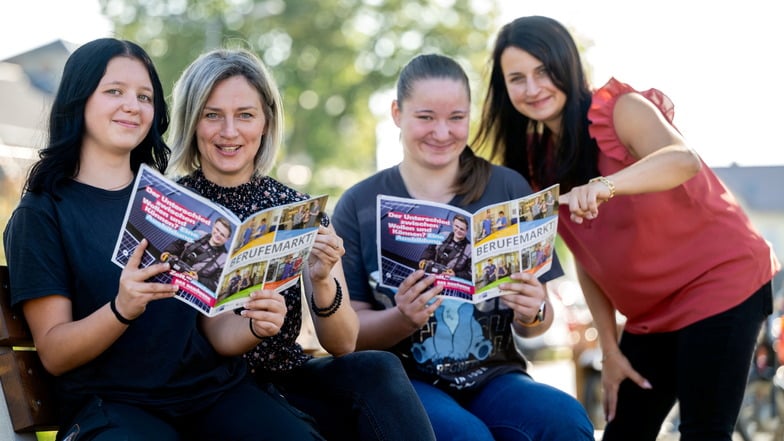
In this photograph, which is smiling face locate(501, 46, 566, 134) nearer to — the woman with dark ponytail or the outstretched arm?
the woman with dark ponytail

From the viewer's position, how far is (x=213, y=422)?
2.63m

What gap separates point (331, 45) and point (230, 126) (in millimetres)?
18824

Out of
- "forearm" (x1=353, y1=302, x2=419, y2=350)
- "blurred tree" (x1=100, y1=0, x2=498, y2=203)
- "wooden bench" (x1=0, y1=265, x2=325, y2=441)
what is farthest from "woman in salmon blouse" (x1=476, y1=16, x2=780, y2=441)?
"blurred tree" (x1=100, y1=0, x2=498, y2=203)

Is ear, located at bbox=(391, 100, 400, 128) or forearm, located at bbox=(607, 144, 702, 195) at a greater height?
ear, located at bbox=(391, 100, 400, 128)

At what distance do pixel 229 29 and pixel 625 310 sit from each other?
17827 millimetres

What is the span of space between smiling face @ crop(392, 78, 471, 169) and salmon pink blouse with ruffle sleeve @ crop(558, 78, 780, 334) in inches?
18.1

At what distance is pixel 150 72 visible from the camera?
9.32 ft

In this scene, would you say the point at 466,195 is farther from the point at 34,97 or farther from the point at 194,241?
the point at 34,97

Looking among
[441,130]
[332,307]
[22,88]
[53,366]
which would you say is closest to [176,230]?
[53,366]

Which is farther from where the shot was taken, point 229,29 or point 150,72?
point 229,29

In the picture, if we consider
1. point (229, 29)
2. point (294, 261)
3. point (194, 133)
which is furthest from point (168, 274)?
point (229, 29)

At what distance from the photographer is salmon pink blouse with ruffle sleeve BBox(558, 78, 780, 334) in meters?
3.18

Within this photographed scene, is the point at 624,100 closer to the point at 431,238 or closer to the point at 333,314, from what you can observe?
the point at 431,238

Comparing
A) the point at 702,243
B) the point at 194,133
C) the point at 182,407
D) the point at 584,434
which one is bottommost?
the point at 584,434
